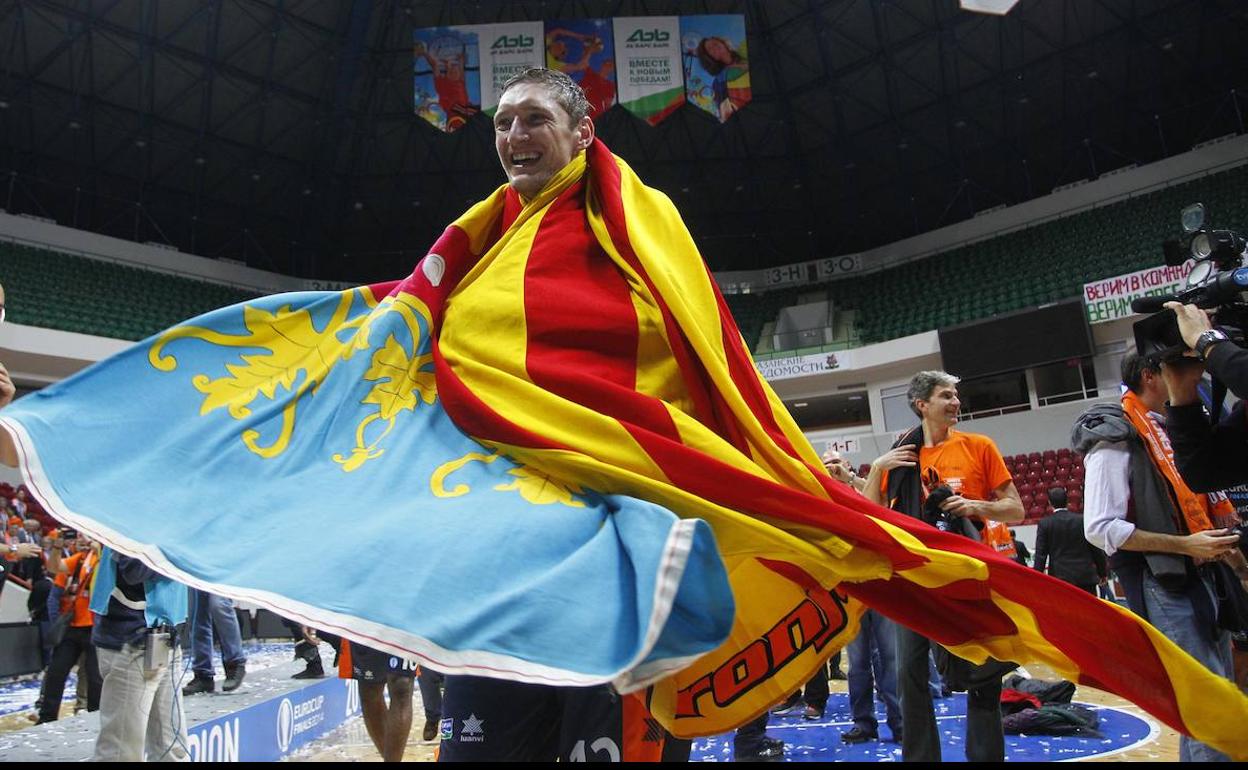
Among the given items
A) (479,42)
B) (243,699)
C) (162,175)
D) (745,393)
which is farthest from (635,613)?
(162,175)

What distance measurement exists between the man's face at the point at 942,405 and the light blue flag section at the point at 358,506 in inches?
112

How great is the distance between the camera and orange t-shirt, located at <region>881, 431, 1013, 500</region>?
381cm

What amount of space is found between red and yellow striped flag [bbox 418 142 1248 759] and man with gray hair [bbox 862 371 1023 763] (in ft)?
5.08

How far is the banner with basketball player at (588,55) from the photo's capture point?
1401 cm

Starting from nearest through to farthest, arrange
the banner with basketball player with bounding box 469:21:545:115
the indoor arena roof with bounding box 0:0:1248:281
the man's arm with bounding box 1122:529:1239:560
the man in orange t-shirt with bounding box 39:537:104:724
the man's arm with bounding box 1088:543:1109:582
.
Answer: the man's arm with bounding box 1122:529:1239:560, the man's arm with bounding box 1088:543:1109:582, the man in orange t-shirt with bounding box 39:537:104:724, the banner with basketball player with bounding box 469:21:545:115, the indoor arena roof with bounding box 0:0:1248:281

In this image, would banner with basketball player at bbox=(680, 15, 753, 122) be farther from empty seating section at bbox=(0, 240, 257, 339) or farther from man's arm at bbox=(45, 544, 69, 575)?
empty seating section at bbox=(0, 240, 257, 339)

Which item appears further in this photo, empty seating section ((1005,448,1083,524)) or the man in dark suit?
empty seating section ((1005,448,1083,524))

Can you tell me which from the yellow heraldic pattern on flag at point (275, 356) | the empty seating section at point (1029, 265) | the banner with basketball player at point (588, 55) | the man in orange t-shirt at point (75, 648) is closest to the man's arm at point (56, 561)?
the man in orange t-shirt at point (75, 648)

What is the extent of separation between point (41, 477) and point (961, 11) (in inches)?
734

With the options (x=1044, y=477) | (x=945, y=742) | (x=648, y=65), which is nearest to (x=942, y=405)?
(x=945, y=742)

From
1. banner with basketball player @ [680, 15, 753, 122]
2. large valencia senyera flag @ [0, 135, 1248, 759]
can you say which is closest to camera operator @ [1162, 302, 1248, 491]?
large valencia senyera flag @ [0, 135, 1248, 759]

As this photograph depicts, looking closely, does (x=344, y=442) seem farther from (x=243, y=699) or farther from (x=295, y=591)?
(x=243, y=699)

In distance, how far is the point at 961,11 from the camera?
55.0ft

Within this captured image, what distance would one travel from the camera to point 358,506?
1.38 meters
